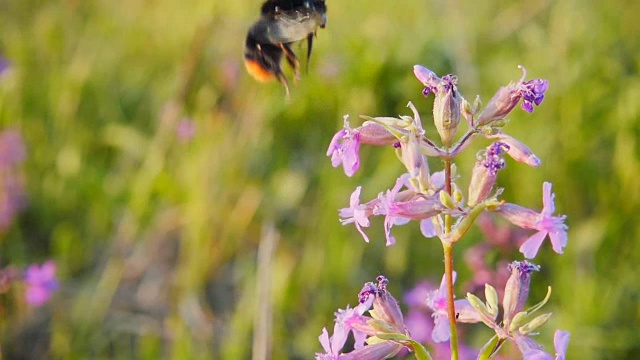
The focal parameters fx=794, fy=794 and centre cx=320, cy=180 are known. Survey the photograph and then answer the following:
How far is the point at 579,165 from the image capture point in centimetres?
346

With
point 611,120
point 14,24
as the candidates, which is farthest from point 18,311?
point 14,24

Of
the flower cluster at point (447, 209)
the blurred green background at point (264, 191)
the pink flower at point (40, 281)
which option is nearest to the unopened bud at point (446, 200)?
the flower cluster at point (447, 209)

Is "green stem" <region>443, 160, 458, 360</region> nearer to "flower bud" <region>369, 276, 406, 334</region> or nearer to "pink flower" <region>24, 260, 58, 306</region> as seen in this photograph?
"flower bud" <region>369, 276, 406, 334</region>

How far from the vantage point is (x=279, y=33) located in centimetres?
182

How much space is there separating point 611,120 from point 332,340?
111 inches

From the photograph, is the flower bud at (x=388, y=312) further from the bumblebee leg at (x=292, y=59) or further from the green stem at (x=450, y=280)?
the bumblebee leg at (x=292, y=59)

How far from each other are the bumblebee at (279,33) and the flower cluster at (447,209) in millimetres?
540

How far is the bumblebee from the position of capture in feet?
5.72

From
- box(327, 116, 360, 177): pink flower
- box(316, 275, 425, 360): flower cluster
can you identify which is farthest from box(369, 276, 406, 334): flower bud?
box(327, 116, 360, 177): pink flower

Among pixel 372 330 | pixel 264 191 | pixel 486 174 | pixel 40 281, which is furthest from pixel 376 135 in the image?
pixel 264 191

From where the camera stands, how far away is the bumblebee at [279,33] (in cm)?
174

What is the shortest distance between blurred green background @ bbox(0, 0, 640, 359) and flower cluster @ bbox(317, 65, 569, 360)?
750 millimetres

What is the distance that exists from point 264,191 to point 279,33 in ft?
6.18

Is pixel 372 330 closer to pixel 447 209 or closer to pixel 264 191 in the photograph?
pixel 447 209
